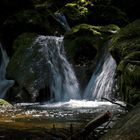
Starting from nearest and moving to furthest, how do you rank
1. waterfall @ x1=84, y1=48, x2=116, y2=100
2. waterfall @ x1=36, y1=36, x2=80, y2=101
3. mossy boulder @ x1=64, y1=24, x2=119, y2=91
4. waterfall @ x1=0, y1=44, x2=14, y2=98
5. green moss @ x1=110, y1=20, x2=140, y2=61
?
1. green moss @ x1=110, y1=20, x2=140, y2=61
2. waterfall @ x1=84, y1=48, x2=116, y2=100
3. waterfall @ x1=36, y1=36, x2=80, y2=101
4. waterfall @ x1=0, y1=44, x2=14, y2=98
5. mossy boulder @ x1=64, y1=24, x2=119, y2=91

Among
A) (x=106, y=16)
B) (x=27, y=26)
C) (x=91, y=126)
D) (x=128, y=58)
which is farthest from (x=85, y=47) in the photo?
(x=91, y=126)

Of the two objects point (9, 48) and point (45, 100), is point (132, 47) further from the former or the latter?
point (9, 48)

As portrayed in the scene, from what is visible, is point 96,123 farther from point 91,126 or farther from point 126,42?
point 126,42

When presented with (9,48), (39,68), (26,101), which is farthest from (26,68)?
(9,48)

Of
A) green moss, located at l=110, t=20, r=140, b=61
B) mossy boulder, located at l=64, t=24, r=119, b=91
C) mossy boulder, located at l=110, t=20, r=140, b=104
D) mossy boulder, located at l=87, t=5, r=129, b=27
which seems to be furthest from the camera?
mossy boulder, located at l=87, t=5, r=129, b=27

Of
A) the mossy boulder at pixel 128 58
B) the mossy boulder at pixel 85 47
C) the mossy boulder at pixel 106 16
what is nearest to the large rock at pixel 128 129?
the mossy boulder at pixel 128 58

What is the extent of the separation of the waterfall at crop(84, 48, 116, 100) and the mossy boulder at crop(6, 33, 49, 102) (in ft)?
7.04

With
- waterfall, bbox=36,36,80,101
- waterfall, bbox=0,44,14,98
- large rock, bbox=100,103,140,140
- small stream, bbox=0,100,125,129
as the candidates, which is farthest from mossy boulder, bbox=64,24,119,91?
large rock, bbox=100,103,140,140

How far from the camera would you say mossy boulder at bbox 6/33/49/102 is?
1828cm

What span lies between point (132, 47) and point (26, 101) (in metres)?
5.80

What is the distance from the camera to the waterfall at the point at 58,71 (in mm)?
18656

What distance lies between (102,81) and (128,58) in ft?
18.7

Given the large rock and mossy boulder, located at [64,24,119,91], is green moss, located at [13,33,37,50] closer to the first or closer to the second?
mossy boulder, located at [64,24,119,91]

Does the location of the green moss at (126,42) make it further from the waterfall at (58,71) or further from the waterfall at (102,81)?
the waterfall at (58,71)
